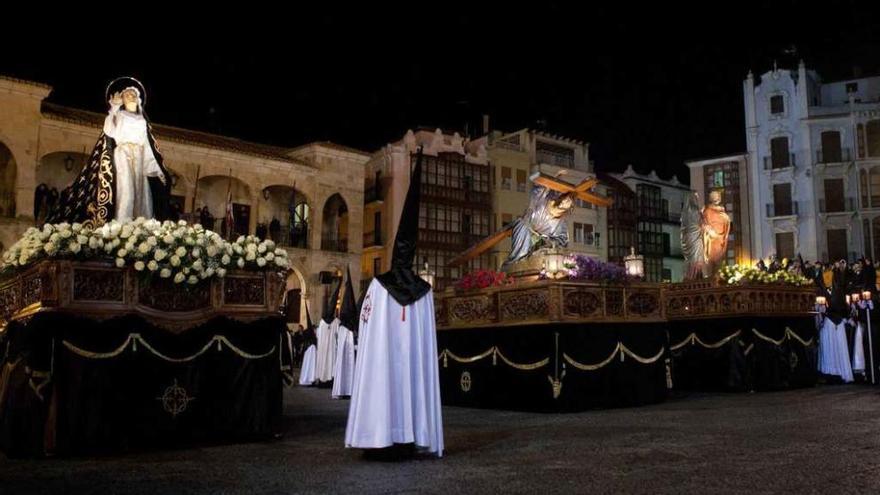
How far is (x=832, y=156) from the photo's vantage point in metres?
48.9

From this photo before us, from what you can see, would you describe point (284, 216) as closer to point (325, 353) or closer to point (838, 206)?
point (325, 353)

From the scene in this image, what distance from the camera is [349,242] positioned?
42.8 meters

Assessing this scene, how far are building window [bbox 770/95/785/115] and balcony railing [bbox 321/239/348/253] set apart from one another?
105ft

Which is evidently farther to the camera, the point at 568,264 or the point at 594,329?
the point at 568,264

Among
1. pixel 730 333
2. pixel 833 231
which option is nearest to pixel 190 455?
pixel 730 333

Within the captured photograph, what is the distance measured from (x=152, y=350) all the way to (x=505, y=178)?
44524 mm

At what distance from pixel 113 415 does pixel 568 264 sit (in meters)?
7.92

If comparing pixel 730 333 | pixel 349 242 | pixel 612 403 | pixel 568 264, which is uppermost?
pixel 349 242

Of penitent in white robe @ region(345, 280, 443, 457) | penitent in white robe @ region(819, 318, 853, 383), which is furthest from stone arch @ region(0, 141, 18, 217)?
penitent in white robe @ region(819, 318, 853, 383)

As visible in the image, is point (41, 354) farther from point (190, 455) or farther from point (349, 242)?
point (349, 242)

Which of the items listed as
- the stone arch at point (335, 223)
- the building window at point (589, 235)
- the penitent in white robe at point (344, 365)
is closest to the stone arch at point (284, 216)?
the stone arch at point (335, 223)

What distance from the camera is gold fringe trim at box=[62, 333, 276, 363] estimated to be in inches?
291

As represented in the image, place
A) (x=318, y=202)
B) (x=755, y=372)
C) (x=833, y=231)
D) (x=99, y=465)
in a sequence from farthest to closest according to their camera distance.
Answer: (x=833, y=231) < (x=318, y=202) < (x=755, y=372) < (x=99, y=465)

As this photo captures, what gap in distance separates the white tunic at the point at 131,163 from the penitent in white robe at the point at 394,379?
3.46m
